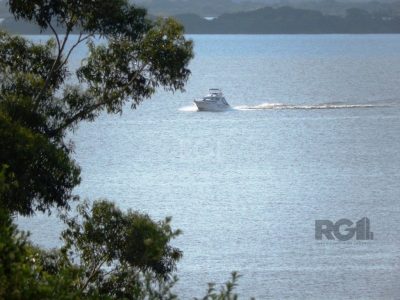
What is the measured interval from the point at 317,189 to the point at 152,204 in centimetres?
779

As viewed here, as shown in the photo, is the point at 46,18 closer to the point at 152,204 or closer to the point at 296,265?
the point at 296,265

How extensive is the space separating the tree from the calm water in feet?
36.8

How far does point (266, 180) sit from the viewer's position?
155 ft

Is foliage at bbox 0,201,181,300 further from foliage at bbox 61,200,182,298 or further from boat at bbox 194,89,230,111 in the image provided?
boat at bbox 194,89,230,111

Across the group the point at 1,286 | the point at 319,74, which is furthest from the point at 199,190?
the point at 319,74

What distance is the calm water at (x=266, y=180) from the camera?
1161 inches

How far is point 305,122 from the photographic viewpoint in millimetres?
71875

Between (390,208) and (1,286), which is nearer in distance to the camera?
(1,286)
